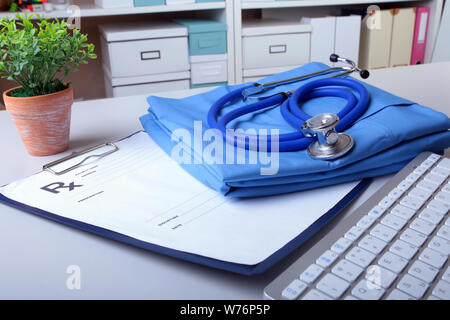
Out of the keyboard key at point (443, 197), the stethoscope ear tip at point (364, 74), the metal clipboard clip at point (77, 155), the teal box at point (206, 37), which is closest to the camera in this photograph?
the keyboard key at point (443, 197)

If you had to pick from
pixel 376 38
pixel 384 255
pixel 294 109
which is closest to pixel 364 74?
pixel 294 109

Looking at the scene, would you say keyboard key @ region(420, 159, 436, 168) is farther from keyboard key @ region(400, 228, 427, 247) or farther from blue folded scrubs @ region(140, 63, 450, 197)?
keyboard key @ region(400, 228, 427, 247)

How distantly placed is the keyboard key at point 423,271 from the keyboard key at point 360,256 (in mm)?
27

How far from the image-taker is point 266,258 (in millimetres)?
316

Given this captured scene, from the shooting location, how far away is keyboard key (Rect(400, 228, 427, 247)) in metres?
0.31

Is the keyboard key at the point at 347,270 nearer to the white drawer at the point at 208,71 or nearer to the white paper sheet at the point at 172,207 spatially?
the white paper sheet at the point at 172,207

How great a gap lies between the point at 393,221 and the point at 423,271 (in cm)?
6

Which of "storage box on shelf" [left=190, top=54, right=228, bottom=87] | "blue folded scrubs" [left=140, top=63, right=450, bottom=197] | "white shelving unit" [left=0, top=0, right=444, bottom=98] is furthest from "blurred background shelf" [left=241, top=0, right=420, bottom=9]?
"blue folded scrubs" [left=140, top=63, right=450, bottom=197]

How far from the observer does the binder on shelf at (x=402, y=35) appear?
1965mm

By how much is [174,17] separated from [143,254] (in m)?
1.93

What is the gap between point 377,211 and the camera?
0.35m

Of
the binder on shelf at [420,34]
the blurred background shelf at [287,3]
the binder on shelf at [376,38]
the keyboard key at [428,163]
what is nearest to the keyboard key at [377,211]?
the keyboard key at [428,163]

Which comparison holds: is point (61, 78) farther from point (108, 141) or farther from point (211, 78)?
point (211, 78)

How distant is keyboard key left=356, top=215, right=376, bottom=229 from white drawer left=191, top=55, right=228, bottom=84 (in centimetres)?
151
